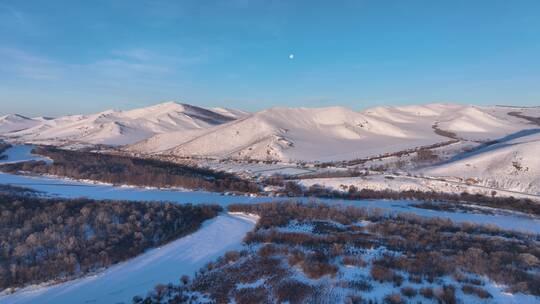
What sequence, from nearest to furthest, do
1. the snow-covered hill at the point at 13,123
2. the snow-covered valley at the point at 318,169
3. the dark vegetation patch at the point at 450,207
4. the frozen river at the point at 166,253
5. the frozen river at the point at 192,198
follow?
the frozen river at the point at 166,253 < the snow-covered valley at the point at 318,169 < the frozen river at the point at 192,198 < the dark vegetation patch at the point at 450,207 < the snow-covered hill at the point at 13,123

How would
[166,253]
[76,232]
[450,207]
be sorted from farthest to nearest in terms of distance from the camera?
[450,207], [76,232], [166,253]

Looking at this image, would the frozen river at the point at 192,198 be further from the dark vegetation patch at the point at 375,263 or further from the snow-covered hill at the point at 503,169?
the snow-covered hill at the point at 503,169

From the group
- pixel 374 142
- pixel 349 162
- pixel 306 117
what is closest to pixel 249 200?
pixel 349 162

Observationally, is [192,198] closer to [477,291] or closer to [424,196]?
[424,196]

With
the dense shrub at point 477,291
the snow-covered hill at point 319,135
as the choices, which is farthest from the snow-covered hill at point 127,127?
the dense shrub at point 477,291

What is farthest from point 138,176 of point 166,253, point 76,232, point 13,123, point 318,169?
point 13,123

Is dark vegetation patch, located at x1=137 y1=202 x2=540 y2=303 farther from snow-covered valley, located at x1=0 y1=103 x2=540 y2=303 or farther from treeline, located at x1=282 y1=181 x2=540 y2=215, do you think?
treeline, located at x1=282 y1=181 x2=540 y2=215

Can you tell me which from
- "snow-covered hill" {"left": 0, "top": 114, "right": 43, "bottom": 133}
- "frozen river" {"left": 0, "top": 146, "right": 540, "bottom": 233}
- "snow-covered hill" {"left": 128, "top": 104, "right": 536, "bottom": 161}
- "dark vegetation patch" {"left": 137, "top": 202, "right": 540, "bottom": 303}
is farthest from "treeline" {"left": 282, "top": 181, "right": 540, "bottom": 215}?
"snow-covered hill" {"left": 0, "top": 114, "right": 43, "bottom": 133}
